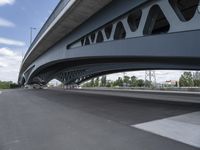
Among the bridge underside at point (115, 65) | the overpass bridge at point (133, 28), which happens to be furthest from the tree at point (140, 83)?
the overpass bridge at point (133, 28)

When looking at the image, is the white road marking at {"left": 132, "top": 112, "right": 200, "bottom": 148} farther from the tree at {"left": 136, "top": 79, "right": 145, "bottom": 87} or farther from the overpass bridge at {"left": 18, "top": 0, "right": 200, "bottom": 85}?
the tree at {"left": 136, "top": 79, "right": 145, "bottom": 87}

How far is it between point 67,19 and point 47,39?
23.7 feet

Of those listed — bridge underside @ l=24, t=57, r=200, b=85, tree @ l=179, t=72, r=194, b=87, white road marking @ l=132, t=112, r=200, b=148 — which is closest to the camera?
white road marking @ l=132, t=112, r=200, b=148

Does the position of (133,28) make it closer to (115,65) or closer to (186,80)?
(115,65)

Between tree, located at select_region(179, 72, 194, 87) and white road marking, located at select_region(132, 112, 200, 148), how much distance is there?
71.9 metres

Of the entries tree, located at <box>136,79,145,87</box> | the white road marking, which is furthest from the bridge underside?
tree, located at <box>136,79,145,87</box>

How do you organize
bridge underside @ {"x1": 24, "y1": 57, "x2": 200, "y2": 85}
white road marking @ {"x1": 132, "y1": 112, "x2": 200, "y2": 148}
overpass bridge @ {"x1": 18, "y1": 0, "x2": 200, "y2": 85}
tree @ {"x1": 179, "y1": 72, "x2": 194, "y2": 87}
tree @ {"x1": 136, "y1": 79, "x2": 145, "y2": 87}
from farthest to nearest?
tree @ {"x1": 136, "y1": 79, "x2": 145, "y2": 87} < tree @ {"x1": 179, "y1": 72, "x2": 194, "y2": 87} < bridge underside @ {"x1": 24, "y1": 57, "x2": 200, "y2": 85} < overpass bridge @ {"x1": 18, "y1": 0, "x2": 200, "y2": 85} < white road marking @ {"x1": 132, "y1": 112, "x2": 200, "y2": 148}

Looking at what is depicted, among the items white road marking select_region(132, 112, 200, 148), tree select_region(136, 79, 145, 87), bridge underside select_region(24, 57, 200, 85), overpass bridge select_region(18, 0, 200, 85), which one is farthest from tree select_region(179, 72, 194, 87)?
white road marking select_region(132, 112, 200, 148)

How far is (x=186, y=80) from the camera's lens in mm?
74125

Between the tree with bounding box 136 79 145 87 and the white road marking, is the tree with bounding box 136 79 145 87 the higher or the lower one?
the higher one

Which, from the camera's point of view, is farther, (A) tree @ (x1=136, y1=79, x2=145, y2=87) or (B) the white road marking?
(A) tree @ (x1=136, y1=79, x2=145, y2=87)

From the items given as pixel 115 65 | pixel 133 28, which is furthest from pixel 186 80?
pixel 133 28

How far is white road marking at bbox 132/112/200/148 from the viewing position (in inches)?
185

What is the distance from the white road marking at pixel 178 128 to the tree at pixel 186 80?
236 feet
